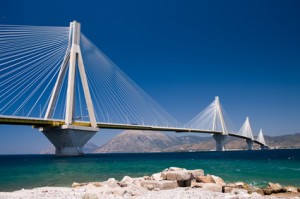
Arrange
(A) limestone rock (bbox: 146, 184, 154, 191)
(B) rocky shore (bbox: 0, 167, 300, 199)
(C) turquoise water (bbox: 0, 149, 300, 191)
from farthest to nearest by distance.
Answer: (C) turquoise water (bbox: 0, 149, 300, 191) < (A) limestone rock (bbox: 146, 184, 154, 191) < (B) rocky shore (bbox: 0, 167, 300, 199)

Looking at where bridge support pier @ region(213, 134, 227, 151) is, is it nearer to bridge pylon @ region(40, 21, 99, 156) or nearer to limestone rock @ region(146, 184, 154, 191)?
bridge pylon @ region(40, 21, 99, 156)

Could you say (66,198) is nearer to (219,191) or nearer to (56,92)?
(219,191)

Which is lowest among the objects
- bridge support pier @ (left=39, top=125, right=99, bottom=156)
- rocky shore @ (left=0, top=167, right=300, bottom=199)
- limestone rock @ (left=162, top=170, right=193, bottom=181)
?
rocky shore @ (left=0, top=167, right=300, bottom=199)

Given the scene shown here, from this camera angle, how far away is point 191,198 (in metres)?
9.57

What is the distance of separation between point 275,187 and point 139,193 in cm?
565

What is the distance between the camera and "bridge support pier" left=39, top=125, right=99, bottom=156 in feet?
151

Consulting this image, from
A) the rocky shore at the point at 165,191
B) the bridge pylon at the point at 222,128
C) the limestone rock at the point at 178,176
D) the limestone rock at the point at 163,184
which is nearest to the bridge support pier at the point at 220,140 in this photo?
the bridge pylon at the point at 222,128

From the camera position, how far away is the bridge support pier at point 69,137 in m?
45.9

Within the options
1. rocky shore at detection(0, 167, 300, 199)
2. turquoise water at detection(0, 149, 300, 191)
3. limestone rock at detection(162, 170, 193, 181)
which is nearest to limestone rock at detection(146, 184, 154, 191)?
rocky shore at detection(0, 167, 300, 199)

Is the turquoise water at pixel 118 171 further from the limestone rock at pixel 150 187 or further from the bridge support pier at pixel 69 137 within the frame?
the bridge support pier at pixel 69 137

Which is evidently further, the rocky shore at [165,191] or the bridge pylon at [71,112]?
the bridge pylon at [71,112]

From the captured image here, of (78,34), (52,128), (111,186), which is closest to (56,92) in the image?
(52,128)

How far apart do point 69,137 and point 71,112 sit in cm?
389

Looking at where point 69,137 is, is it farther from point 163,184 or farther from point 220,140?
point 220,140
